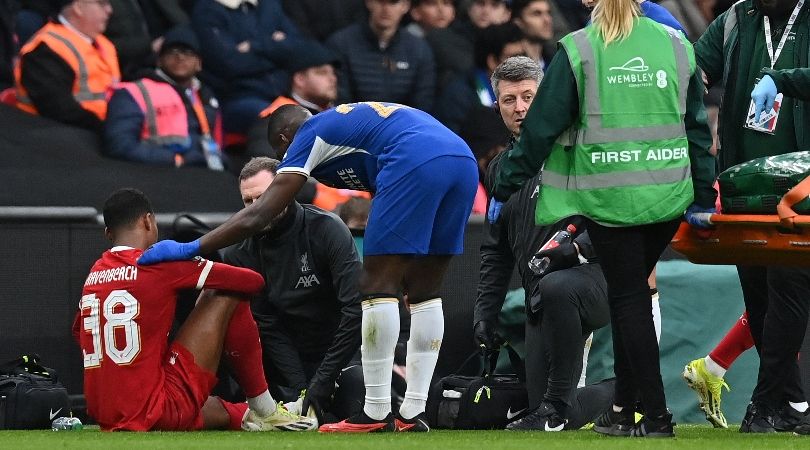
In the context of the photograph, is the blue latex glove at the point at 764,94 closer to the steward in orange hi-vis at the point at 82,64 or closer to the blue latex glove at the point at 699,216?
the blue latex glove at the point at 699,216

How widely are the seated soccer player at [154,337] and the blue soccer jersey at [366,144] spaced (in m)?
0.57

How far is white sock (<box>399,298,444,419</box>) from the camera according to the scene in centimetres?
634

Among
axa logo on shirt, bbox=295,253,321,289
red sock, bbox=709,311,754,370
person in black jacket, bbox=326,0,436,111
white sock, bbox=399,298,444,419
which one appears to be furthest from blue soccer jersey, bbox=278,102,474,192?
person in black jacket, bbox=326,0,436,111

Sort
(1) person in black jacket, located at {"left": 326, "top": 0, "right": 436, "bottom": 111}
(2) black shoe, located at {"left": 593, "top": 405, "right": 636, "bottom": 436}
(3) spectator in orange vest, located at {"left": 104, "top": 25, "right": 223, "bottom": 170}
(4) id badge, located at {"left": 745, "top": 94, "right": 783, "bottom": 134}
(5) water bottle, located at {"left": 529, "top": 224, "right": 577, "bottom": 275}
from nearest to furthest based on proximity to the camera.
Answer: (2) black shoe, located at {"left": 593, "top": 405, "right": 636, "bottom": 436}
(4) id badge, located at {"left": 745, "top": 94, "right": 783, "bottom": 134}
(5) water bottle, located at {"left": 529, "top": 224, "right": 577, "bottom": 275}
(3) spectator in orange vest, located at {"left": 104, "top": 25, "right": 223, "bottom": 170}
(1) person in black jacket, located at {"left": 326, "top": 0, "right": 436, "bottom": 111}

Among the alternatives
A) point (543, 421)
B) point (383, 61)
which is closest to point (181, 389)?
point (543, 421)

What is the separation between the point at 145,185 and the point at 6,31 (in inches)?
56.7

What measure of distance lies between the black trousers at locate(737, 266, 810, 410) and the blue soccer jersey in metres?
1.37

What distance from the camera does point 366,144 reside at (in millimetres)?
6309

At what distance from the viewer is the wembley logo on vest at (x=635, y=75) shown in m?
5.43

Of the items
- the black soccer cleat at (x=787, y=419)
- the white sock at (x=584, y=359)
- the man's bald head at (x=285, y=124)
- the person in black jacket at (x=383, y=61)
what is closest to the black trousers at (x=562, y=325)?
the white sock at (x=584, y=359)

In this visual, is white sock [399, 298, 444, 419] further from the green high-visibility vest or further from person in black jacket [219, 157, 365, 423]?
the green high-visibility vest

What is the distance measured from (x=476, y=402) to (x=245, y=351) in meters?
1.07

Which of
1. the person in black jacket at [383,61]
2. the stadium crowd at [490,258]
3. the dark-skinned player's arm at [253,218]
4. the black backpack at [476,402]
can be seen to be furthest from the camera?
the person in black jacket at [383,61]

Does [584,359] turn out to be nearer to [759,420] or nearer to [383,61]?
[759,420]
